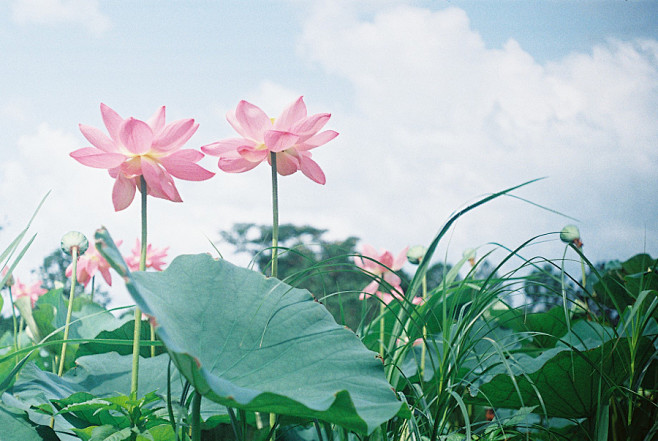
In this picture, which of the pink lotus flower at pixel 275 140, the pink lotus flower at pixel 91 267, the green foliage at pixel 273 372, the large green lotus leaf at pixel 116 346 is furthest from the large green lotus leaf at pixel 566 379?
the pink lotus flower at pixel 91 267

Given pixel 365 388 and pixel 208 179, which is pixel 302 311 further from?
pixel 208 179

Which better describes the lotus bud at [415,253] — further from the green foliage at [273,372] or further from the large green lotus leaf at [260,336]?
the large green lotus leaf at [260,336]

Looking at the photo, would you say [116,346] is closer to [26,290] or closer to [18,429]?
[18,429]

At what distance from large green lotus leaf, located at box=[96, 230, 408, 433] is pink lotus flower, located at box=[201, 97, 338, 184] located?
0.20 m

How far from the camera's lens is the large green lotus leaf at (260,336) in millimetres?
596

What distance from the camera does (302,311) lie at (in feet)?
2.32

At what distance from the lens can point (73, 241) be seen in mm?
1137

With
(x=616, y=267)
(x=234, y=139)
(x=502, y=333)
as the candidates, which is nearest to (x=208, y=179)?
(x=234, y=139)

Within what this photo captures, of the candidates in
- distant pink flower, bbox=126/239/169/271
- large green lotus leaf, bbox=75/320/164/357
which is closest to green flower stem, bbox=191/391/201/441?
large green lotus leaf, bbox=75/320/164/357

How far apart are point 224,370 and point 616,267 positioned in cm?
205

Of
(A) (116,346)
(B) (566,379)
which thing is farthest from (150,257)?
(B) (566,379)

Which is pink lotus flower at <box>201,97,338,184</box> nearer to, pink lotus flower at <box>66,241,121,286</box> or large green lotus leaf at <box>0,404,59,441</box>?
large green lotus leaf at <box>0,404,59,441</box>

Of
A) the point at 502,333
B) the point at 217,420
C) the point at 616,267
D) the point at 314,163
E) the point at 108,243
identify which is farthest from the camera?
the point at 616,267

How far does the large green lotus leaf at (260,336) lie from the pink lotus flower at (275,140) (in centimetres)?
20
